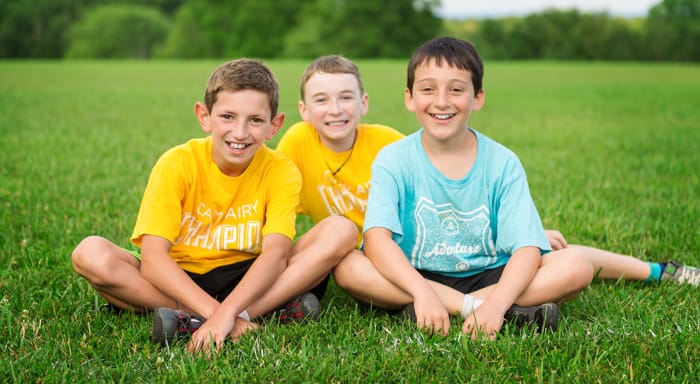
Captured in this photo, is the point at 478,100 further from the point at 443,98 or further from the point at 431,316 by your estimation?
the point at 431,316

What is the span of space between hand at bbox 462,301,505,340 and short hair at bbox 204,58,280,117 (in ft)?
4.45

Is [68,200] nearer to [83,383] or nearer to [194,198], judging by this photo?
[194,198]

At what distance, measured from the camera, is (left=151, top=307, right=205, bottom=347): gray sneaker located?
2.71 meters

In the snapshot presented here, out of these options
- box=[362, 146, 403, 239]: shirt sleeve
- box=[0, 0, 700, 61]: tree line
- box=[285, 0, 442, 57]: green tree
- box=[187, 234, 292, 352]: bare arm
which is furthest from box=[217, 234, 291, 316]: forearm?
box=[285, 0, 442, 57]: green tree

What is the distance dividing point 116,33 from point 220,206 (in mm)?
78532

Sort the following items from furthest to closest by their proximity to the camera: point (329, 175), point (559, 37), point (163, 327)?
point (559, 37)
point (329, 175)
point (163, 327)

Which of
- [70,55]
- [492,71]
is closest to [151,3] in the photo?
[70,55]

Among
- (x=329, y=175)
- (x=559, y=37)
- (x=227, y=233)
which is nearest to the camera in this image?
(x=227, y=233)

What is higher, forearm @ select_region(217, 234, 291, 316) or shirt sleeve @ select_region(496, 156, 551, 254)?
shirt sleeve @ select_region(496, 156, 551, 254)

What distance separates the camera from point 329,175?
379cm

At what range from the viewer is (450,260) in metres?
3.24

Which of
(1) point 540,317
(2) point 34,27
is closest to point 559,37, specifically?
(2) point 34,27

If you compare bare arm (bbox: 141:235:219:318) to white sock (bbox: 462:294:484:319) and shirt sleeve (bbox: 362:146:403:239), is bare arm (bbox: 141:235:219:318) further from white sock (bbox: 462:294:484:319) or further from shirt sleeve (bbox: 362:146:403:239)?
white sock (bbox: 462:294:484:319)

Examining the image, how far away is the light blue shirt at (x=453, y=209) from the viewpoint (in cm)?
316
